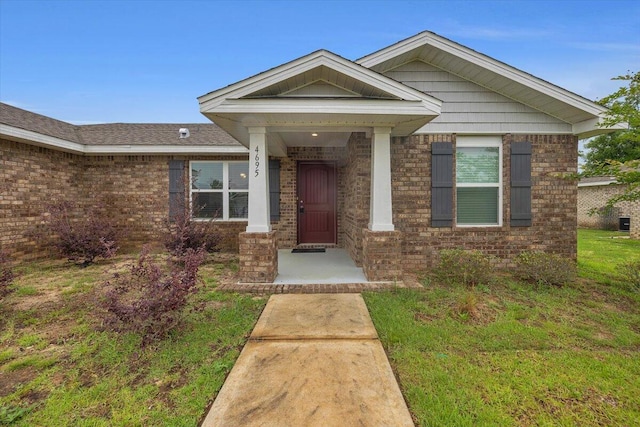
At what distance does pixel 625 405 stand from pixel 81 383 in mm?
3943

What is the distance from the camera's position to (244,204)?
24.8 ft

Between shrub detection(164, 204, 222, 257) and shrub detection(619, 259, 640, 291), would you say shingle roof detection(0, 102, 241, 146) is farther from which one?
shrub detection(619, 259, 640, 291)

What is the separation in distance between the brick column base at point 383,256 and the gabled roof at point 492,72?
9.88 feet

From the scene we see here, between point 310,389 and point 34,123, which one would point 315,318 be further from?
point 34,123

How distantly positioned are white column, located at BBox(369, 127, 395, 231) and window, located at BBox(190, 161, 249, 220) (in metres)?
4.24

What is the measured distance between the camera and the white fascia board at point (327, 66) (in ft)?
12.8

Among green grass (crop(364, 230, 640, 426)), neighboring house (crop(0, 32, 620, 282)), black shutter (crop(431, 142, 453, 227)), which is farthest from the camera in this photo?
black shutter (crop(431, 142, 453, 227))

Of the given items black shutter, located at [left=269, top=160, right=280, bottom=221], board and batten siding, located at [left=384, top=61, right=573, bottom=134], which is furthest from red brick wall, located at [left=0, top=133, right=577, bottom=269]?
black shutter, located at [left=269, top=160, right=280, bottom=221]

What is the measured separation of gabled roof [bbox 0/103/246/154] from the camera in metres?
5.86

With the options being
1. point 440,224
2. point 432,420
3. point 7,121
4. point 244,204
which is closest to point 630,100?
point 440,224

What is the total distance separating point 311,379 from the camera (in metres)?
2.13

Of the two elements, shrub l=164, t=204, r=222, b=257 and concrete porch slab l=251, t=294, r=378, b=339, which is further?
shrub l=164, t=204, r=222, b=257

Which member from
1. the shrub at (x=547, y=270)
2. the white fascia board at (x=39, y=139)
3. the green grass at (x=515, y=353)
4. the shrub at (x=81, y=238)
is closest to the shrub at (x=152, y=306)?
the green grass at (x=515, y=353)

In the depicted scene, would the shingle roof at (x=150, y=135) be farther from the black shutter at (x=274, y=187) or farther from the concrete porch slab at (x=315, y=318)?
the concrete porch slab at (x=315, y=318)
